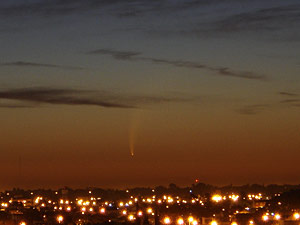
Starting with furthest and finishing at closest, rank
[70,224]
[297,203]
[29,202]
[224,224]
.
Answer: [29,202], [297,203], [70,224], [224,224]

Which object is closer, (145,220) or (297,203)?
(145,220)

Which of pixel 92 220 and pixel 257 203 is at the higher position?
pixel 257 203

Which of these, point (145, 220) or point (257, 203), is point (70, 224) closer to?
point (145, 220)

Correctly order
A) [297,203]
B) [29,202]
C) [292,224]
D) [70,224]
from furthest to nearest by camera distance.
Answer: [29,202] < [297,203] < [70,224] < [292,224]

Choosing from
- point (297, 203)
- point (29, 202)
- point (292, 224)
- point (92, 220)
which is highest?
point (29, 202)

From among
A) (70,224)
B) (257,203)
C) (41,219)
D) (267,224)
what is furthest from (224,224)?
(257,203)

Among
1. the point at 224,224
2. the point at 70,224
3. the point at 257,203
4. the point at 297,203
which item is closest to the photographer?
the point at 224,224

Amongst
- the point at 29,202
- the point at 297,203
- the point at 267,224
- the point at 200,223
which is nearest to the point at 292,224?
the point at 267,224

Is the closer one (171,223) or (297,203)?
(171,223)

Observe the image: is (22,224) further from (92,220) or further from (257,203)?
(257,203)
